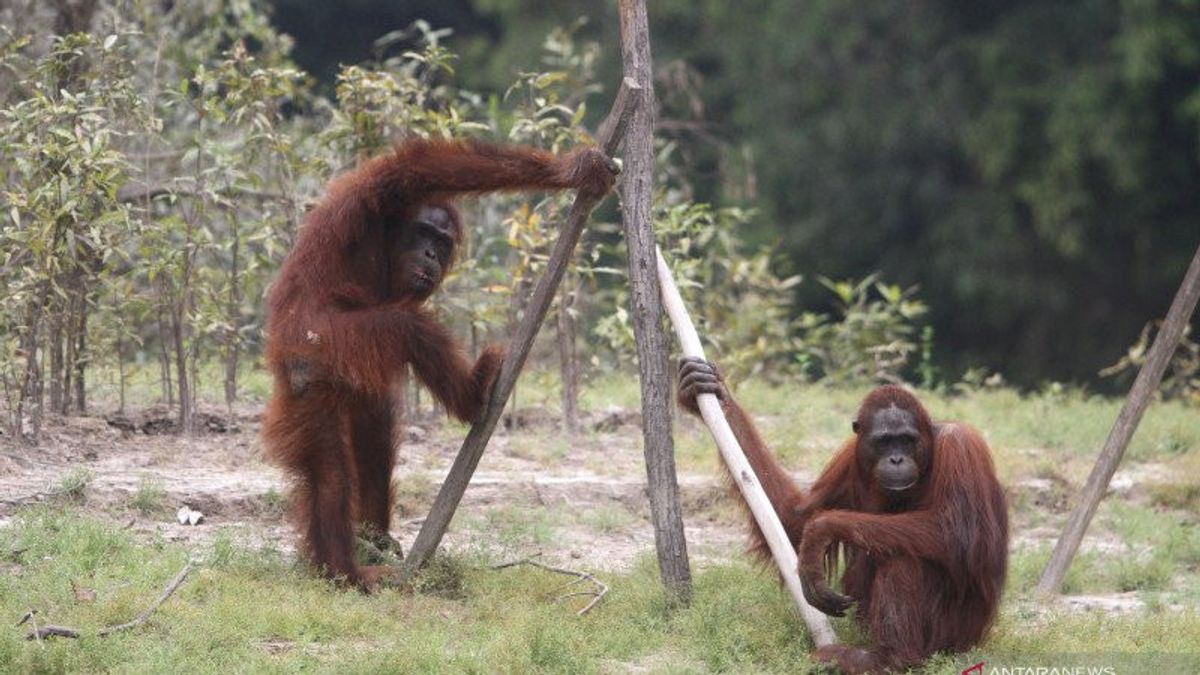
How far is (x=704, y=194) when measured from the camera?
16.7 meters

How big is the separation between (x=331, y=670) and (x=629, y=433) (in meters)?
3.68

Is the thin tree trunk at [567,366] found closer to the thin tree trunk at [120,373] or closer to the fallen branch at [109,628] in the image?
the thin tree trunk at [120,373]

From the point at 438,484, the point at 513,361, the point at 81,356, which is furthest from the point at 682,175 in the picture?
the point at 513,361

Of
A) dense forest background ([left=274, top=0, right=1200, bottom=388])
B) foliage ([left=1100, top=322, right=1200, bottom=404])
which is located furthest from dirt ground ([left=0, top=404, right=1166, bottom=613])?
dense forest background ([left=274, top=0, right=1200, bottom=388])

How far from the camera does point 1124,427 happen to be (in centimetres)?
667

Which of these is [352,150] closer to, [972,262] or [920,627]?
[920,627]

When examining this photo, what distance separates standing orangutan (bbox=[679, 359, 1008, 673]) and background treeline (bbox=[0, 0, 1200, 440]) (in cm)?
270

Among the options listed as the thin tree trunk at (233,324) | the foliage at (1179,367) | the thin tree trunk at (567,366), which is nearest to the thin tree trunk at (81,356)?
the thin tree trunk at (233,324)

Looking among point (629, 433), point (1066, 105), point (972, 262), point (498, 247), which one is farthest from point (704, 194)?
point (629, 433)

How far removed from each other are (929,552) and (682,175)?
660 centimetres

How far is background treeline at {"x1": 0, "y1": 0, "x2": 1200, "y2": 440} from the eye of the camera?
7.68 metres

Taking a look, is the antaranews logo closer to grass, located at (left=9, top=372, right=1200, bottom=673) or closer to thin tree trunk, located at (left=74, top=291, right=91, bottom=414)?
grass, located at (left=9, top=372, right=1200, bottom=673)

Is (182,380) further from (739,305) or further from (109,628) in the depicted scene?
(739,305)

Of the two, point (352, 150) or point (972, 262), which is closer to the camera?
point (352, 150)
